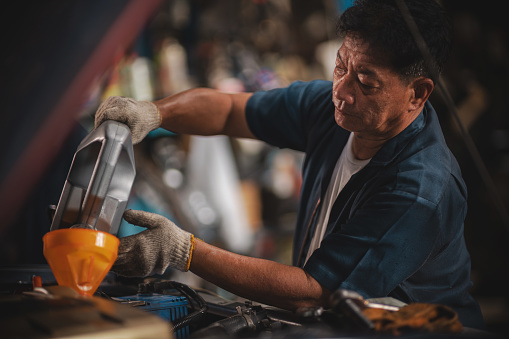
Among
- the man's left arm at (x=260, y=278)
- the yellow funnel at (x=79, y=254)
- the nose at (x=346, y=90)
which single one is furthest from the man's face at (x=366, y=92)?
the yellow funnel at (x=79, y=254)

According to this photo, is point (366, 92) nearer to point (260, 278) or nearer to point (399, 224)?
point (399, 224)

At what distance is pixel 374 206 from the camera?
3.60ft

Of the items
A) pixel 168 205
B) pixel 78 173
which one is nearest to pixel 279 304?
pixel 78 173

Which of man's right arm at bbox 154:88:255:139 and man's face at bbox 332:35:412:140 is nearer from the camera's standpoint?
man's face at bbox 332:35:412:140

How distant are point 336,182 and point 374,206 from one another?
249 millimetres

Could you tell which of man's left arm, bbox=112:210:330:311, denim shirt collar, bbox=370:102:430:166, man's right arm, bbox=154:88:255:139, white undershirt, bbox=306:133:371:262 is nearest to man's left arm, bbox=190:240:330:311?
man's left arm, bbox=112:210:330:311

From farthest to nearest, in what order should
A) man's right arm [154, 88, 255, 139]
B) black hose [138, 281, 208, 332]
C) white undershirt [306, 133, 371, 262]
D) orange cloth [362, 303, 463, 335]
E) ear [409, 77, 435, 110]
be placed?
man's right arm [154, 88, 255, 139], white undershirt [306, 133, 371, 262], ear [409, 77, 435, 110], black hose [138, 281, 208, 332], orange cloth [362, 303, 463, 335]

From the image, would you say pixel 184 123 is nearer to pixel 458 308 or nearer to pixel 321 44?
pixel 458 308

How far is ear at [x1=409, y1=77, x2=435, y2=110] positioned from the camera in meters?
1.17

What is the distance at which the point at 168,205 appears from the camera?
3.59 metres

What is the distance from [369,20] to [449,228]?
21.5 inches

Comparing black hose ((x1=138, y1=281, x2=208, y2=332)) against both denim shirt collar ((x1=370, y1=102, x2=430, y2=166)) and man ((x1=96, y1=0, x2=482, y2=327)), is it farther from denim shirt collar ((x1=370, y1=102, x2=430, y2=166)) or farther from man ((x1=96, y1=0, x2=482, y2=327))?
denim shirt collar ((x1=370, y1=102, x2=430, y2=166))

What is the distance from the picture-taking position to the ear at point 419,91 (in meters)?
1.17

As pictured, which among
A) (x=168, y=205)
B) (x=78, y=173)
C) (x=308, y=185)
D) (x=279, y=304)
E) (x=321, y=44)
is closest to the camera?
(x=78, y=173)
